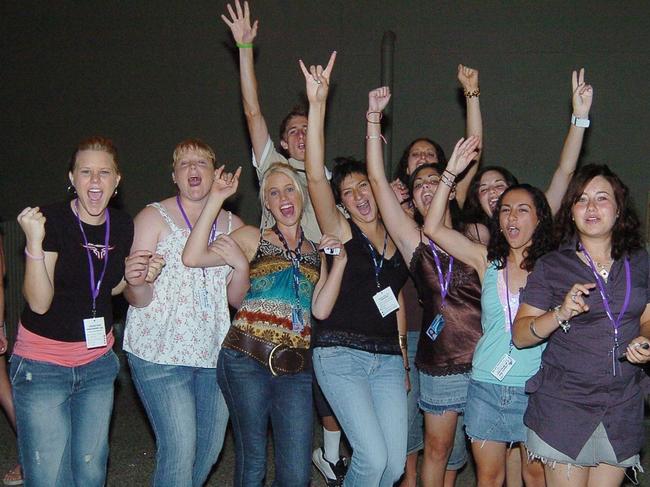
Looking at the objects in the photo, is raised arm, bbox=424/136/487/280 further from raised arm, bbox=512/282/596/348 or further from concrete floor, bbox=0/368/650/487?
concrete floor, bbox=0/368/650/487

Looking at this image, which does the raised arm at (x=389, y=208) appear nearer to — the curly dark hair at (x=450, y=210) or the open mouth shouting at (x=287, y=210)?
the curly dark hair at (x=450, y=210)

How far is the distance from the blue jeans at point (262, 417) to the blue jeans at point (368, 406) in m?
0.16

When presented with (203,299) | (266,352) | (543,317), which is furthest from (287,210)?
(543,317)

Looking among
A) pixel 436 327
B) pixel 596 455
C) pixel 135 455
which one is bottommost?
pixel 135 455

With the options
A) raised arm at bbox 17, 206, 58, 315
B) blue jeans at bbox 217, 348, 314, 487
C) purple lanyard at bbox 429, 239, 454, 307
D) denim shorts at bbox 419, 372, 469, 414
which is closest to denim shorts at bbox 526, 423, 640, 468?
denim shorts at bbox 419, 372, 469, 414

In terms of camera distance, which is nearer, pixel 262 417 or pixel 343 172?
pixel 262 417

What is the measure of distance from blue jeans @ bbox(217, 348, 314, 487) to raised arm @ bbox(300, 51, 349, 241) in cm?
77

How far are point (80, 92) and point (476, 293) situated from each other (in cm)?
548

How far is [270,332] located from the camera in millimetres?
3381

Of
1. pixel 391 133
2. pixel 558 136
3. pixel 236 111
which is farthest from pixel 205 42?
pixel 558 136

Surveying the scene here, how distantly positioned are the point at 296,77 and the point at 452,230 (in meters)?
3.88

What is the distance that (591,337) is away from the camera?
3066 mm

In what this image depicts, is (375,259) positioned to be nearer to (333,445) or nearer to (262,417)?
(262,417)

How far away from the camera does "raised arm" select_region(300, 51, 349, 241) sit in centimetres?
358
